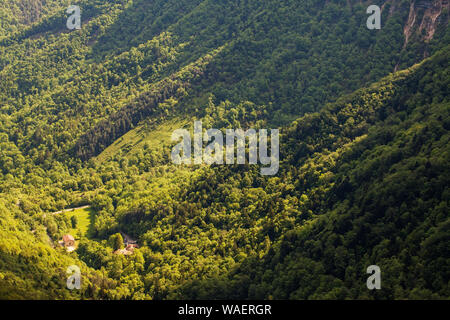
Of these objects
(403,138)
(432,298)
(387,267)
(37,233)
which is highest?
(403,138)

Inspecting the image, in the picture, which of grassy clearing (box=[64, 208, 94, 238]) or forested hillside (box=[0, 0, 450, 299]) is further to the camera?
grassy clearing (box=[64, 208, 94, 238])

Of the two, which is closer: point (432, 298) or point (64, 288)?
point (432, 298)

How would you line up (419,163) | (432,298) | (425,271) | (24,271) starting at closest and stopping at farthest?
(432,298) < (425,271) < (419,163) < (24,271)

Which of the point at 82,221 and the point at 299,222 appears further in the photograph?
the point at 82,221

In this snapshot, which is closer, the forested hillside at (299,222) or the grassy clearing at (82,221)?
the forested hillside at (299,222)

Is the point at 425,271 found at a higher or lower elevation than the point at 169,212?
lower

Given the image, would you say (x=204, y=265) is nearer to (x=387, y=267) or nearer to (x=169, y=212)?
(x=169, y=212)

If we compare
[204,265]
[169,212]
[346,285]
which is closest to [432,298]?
[346,285]

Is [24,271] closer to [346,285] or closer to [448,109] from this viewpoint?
[346,285]

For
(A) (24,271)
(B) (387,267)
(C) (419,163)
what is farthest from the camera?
(A) (24,271)

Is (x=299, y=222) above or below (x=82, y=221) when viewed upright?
below
